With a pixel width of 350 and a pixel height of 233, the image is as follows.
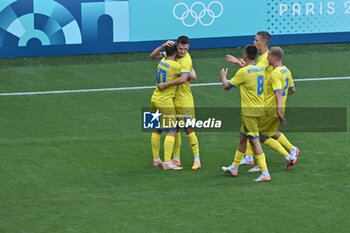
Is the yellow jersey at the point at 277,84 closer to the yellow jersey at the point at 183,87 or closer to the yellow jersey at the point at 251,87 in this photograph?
the yellow jersey at the point at 251,87

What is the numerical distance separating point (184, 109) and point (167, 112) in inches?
12.1

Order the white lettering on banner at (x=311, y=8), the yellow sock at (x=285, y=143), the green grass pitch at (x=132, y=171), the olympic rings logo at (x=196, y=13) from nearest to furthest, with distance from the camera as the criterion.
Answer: the green grass pitch at (x=132, y=171), the yellow sock at (x=285, y=143), the olympic rings logo at (x=196, y=13), the white lettering on banner at (x=311, y=8)

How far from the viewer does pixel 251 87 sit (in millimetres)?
14594

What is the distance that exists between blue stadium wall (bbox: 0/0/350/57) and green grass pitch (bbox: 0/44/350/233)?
3.39 feet

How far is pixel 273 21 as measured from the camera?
2428 cm

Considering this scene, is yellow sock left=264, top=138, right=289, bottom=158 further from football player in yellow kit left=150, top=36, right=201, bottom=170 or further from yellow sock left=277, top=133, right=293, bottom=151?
football player in yellow kit left=150, top=36, right=201, bottom=170

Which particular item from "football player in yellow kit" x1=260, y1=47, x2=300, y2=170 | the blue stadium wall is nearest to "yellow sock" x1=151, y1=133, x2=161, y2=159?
"football player in yellow kit" x1=260, y1=47, x2=300, y2=170

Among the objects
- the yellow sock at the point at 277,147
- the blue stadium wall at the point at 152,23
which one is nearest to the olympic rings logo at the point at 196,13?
the blue stadium wall at the point at 152,23

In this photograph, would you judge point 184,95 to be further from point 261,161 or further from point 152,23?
point 152,23

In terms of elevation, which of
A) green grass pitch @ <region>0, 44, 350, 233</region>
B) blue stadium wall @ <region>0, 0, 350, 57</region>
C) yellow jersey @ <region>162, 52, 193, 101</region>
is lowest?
green grass pitch @ <region>0, 44, 350, 233</region>

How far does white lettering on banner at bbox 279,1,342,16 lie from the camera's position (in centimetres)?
2423

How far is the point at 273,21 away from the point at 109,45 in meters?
4.45

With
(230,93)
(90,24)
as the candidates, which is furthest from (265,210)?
(90,24)

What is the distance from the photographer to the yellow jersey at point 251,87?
47.6 ft
